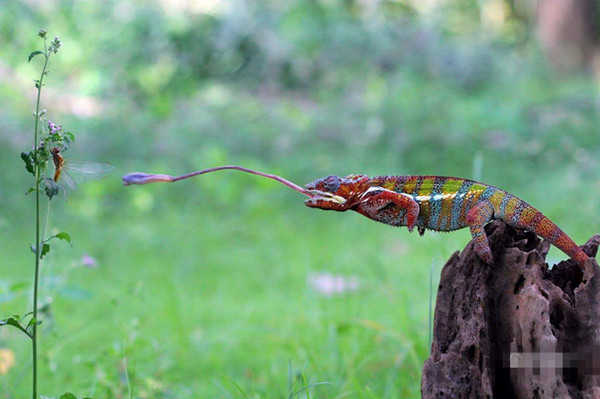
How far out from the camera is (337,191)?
6.06ft

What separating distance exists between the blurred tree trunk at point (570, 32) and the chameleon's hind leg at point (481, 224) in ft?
35.1

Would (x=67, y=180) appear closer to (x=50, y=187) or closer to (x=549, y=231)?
(x=50, y=187)

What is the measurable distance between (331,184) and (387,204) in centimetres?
15

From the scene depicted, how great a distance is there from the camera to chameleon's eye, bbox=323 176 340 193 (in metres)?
1.85

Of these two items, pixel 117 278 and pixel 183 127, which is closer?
pixel 117 278

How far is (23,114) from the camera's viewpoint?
756 centimetres

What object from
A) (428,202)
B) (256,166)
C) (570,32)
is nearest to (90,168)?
(428,202)

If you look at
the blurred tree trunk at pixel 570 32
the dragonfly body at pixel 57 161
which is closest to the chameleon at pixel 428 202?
the dragonfly body at pixel 57 161

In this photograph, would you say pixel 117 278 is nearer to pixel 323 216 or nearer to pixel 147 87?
pixel 323 216

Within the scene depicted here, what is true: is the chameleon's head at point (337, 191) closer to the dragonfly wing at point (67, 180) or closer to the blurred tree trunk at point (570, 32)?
the dragonfly wing at point (67, 180)

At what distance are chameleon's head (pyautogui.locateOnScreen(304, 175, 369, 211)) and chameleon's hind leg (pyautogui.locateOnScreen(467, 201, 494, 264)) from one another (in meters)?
0.28

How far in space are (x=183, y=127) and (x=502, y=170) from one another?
3238mm

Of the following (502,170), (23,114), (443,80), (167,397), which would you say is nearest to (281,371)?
(167,397)

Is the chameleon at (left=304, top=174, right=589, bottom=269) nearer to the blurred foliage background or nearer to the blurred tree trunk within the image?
the blurred foliage background
